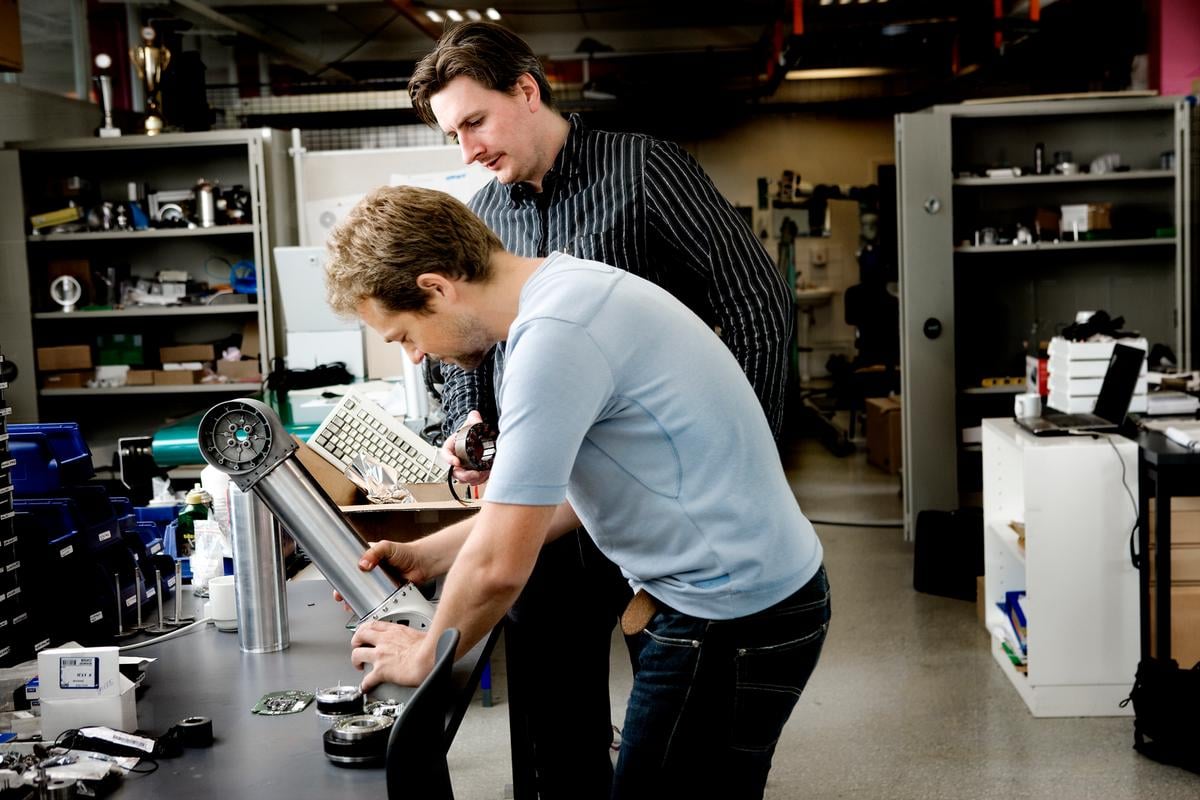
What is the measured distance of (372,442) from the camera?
2.65m

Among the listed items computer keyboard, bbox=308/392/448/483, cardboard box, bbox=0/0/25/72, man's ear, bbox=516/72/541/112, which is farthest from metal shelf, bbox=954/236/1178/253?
cardboard box, bbox=0/0/25/72

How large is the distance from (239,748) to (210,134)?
4949 millimetres

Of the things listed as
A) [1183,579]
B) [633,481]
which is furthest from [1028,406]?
[633,481]

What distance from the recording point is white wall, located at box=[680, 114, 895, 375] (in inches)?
488

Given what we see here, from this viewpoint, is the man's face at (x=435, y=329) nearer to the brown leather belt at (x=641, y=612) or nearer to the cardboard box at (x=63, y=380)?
the brown leather belt at (x=641, y=612)

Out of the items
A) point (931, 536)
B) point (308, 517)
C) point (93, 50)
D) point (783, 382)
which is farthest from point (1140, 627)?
point (93, 50)

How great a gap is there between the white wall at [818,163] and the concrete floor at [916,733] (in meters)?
8.03

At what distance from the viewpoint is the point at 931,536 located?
4.73m

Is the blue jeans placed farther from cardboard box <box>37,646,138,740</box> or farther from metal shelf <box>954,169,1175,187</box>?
metal shelf <box>954,169,1175,187</box>

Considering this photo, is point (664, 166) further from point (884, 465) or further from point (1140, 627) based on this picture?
point (884, 465)

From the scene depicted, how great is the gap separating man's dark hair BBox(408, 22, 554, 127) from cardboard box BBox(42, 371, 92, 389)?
4579 mm

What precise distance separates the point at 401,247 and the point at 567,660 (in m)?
0.91

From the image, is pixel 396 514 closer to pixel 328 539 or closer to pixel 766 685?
pixel 328 539

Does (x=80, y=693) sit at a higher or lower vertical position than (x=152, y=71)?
lower
